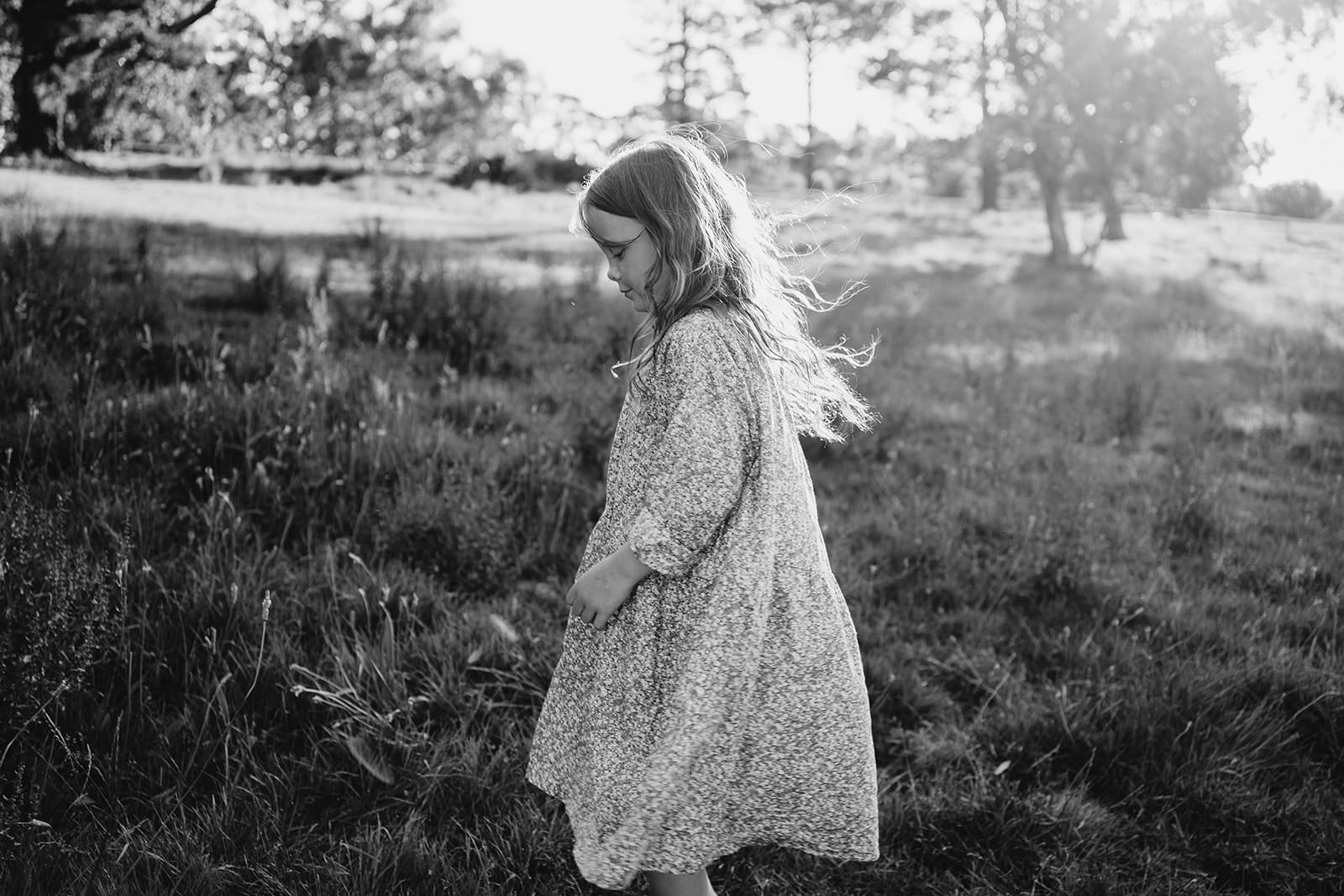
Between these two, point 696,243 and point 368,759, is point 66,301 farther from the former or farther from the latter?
point 696,243

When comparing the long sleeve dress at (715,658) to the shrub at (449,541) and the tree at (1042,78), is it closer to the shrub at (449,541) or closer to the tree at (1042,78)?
the shrub at (449,541)

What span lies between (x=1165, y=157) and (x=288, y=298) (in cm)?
1296

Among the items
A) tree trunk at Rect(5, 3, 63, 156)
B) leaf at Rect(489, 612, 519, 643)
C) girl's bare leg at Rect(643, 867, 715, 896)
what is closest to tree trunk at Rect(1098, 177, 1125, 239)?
tree trunk at Rect(5, 3, 63, 156)

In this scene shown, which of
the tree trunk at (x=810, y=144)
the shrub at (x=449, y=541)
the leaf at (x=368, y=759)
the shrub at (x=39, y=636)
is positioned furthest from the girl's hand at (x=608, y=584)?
the tree trunk at (x=810, y=144)

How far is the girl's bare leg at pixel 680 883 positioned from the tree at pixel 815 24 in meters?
2.41

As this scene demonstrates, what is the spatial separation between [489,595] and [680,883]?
1.92m

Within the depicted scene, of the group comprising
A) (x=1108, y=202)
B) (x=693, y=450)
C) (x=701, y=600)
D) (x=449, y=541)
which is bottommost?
(x=449, y=541)

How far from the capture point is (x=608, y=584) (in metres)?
1.92

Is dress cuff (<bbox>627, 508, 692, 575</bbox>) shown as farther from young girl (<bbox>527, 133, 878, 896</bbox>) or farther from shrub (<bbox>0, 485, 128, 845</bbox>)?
shrub (<bbox>0, 485, 128, 845</bbox>)

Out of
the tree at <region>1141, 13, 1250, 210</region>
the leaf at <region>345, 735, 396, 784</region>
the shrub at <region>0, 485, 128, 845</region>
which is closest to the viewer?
the shrub at <region>0, 485, 128, 845</region>

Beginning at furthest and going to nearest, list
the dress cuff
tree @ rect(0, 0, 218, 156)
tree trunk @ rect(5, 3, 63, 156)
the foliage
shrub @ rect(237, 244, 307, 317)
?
tree trunk @ rect(5, 3, 63, 156)
tree @ rect(0, 0, 218, 156)
shrub @ rect(237, 244, 307, 317)
the foliage
the dress cuff

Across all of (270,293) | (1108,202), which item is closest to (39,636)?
(270,293)

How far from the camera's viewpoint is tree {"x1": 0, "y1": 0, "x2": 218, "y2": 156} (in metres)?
9.63

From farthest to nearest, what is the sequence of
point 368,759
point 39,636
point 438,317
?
1. point 438,317
2. point 368,759
3. point 39,636
